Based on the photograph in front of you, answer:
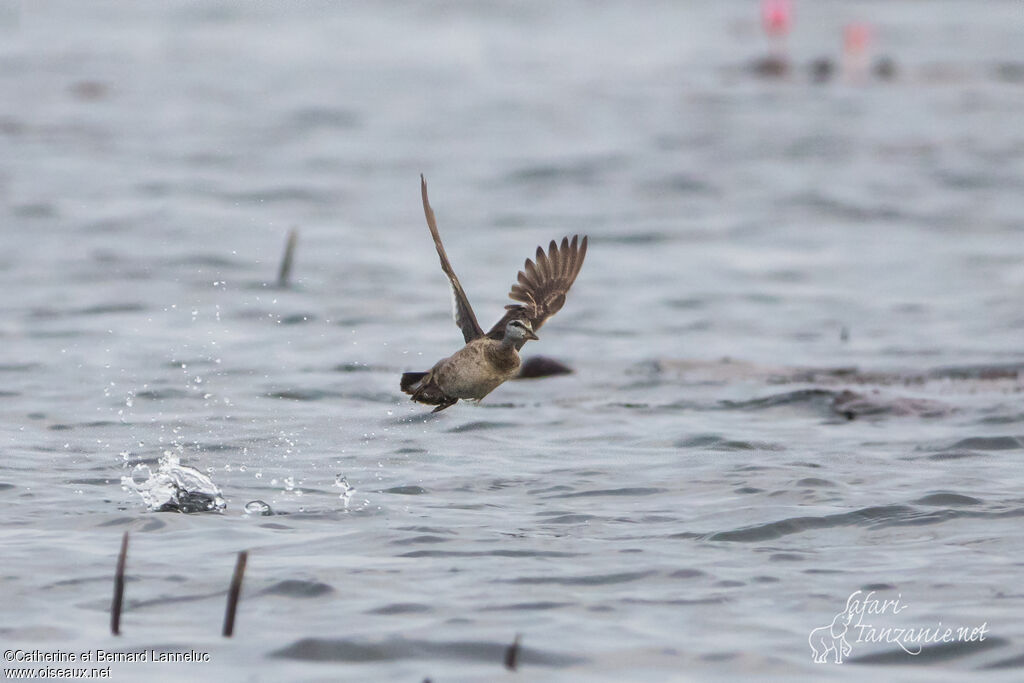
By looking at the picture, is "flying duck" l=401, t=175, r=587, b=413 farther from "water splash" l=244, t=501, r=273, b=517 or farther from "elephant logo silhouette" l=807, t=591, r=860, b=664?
"elephant logo silhouette" l=807, t=591, r=860, b=664

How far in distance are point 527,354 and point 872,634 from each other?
25.7ft

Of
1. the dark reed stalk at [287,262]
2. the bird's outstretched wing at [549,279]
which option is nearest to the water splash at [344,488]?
the bird's outstretched wing at [549,279]

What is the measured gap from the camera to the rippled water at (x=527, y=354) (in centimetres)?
803

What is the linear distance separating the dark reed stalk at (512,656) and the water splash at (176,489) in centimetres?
288

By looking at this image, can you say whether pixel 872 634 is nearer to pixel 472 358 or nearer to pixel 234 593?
pixel 472 358

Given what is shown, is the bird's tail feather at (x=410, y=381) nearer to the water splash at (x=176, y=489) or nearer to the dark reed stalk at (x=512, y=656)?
the water splash at (x=176, y=489)

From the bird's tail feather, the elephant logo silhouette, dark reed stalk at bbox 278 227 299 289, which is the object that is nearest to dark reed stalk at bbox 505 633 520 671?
the elephant logo silhouette

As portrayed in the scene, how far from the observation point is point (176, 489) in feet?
32.4

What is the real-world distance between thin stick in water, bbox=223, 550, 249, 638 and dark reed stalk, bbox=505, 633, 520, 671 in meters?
1.08

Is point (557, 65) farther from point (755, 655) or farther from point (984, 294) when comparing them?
point (755, 655)

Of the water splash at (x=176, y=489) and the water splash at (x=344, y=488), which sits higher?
the water splash at (x=176, y=489)

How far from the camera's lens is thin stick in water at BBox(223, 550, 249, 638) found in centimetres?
640

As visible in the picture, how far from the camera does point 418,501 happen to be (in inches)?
396

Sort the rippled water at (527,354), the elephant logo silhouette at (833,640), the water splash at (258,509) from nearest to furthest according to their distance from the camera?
the elephant logo silhouette at (833,640)
the rippled water at (527,354)
the water splash at (258,509)
